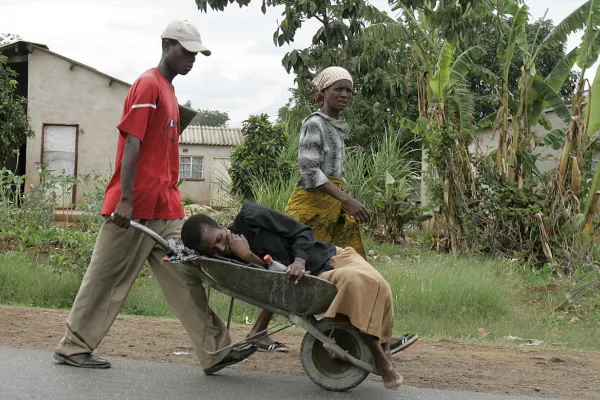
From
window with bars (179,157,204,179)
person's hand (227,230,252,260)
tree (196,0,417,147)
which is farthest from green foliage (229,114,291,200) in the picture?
window with bars (179,157,204,179)

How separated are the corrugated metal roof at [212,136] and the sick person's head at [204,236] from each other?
24.3m

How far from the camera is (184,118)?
216 inches

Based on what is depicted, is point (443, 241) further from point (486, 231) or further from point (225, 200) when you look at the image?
point (225, 200)

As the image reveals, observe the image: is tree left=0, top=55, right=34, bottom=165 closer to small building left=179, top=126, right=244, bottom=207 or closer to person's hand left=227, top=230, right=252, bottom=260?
small building left=179, top=126, right=244, bottom=207

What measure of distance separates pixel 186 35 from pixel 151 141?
631 mm

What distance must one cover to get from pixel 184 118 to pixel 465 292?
13.7 feet

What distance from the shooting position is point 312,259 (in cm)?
469

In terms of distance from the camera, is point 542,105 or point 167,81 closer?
point 167,81

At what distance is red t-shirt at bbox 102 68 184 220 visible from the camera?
15.7ft

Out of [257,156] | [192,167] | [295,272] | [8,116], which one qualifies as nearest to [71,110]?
[8,116]

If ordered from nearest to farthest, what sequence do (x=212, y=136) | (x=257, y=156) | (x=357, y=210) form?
(x=357, y=210)
(x=257, y=156)
(x=212, y=136)

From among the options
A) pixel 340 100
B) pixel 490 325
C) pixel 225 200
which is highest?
pixel 340 100

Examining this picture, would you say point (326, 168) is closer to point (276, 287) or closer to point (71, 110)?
point (276, 287)

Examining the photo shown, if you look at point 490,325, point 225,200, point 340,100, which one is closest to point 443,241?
point 225,200
